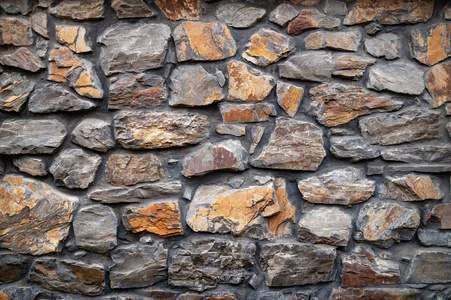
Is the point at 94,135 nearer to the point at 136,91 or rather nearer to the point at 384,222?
the point at 136,91

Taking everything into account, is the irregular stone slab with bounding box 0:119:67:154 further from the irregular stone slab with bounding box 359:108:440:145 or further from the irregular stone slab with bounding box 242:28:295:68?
the irregular stone slab with bounding box 359:108:440:145

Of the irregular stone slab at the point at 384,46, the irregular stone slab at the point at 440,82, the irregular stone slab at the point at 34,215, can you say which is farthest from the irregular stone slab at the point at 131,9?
the irregular stone slab at the point at 440,82

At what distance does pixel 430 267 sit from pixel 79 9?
1.94 meters

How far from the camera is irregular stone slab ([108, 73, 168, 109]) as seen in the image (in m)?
1.55

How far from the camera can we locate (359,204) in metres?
1.61

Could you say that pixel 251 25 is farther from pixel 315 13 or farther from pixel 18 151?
pixel 18 151

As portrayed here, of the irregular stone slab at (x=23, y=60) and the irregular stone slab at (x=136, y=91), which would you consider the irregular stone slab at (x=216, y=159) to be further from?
the irregular stone slab at (x=23, y=60)

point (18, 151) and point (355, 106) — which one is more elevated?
point (355, 106)

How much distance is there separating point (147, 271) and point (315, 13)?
4.46 ft

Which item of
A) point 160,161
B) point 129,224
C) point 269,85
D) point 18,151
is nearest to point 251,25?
point 269,85

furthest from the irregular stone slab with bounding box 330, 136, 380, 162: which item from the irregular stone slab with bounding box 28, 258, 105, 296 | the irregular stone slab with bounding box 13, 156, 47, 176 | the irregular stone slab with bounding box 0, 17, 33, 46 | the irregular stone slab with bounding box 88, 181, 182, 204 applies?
the irregular stone slab with bounding box 0, 17, 33, 46

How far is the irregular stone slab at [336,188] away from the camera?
159 centimetres

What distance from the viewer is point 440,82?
1.60 meters

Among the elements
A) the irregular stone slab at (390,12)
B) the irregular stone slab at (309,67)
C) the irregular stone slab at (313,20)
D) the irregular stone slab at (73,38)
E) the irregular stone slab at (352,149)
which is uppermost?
the irregular stone slab at (390,12)
